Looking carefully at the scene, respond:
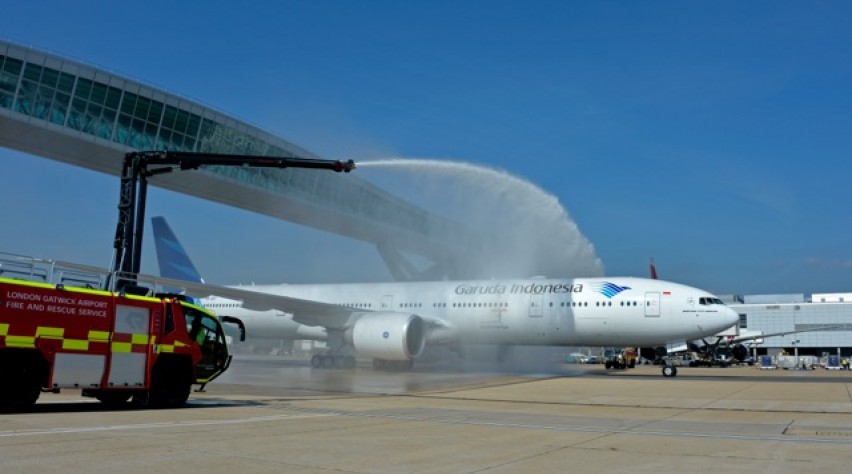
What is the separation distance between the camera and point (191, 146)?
3884 cm

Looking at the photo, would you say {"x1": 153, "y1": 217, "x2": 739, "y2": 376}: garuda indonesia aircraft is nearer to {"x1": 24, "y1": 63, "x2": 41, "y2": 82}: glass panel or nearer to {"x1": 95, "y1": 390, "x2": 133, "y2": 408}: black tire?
{"x1": 24, "y1": 63, "x2": 41, "y2": 82}: glass panel

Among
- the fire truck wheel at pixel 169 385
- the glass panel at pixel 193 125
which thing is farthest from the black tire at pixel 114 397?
the glass panel at pixel 193 125

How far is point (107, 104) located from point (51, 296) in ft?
81.1

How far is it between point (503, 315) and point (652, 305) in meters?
6.56

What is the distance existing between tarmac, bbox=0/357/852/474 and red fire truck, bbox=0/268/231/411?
57cm

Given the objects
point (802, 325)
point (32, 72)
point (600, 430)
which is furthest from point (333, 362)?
point (802, 325)

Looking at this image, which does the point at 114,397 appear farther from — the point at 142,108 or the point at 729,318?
the point at 142,108

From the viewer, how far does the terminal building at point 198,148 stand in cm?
3191

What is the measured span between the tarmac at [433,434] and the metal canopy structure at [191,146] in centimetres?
1975

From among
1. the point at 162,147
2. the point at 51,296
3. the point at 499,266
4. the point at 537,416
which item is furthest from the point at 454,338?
the point at 51,296

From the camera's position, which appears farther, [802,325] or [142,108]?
[802,325]

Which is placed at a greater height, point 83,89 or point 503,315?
point 83,89

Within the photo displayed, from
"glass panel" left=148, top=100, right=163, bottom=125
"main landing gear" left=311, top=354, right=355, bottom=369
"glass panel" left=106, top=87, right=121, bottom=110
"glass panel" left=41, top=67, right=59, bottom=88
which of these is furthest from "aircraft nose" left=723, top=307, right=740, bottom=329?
"glass panel" left=41, top=67, right=59, bottom=88

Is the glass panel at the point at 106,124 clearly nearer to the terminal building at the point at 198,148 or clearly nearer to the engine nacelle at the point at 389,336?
the terminal building at the point at 198,148
